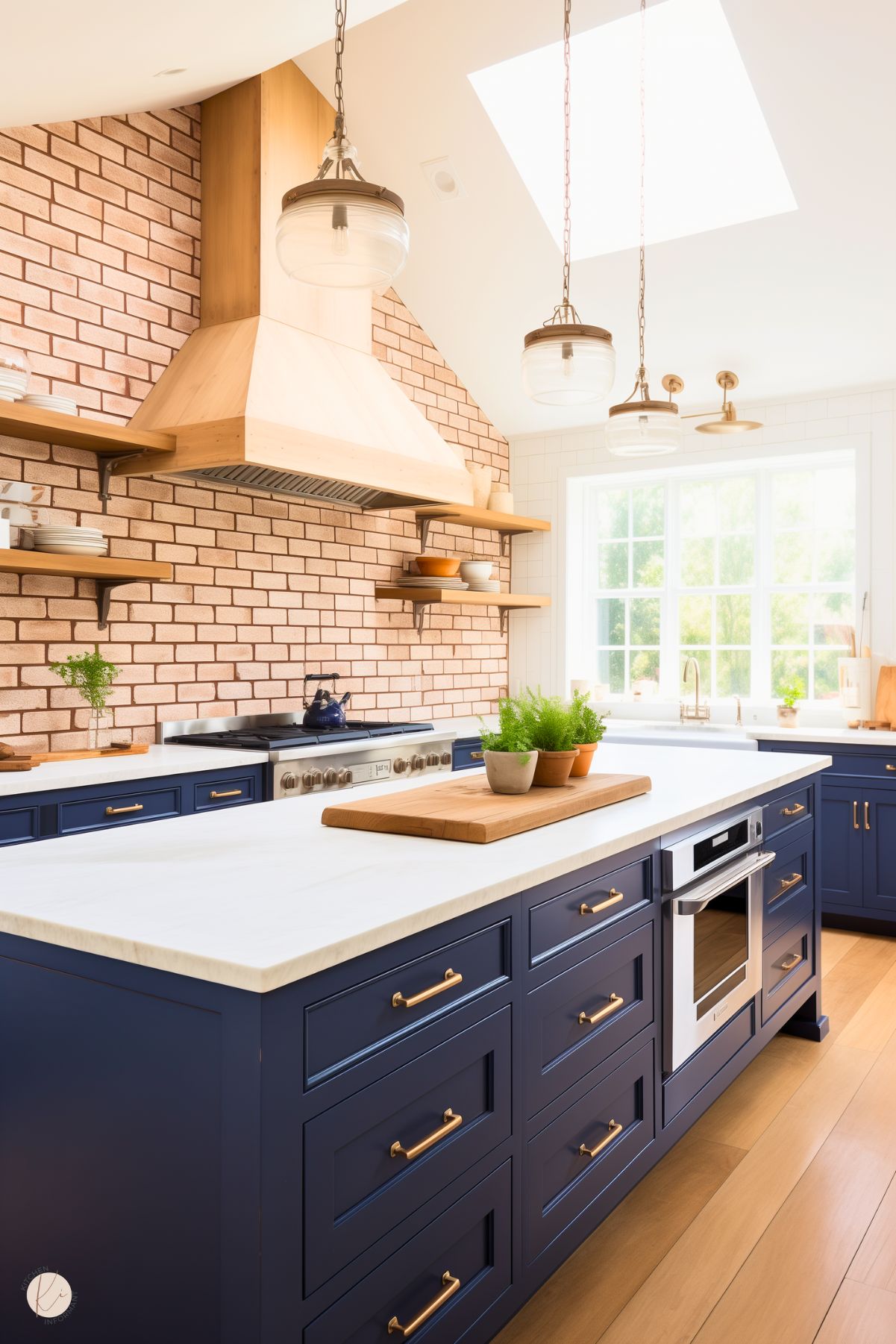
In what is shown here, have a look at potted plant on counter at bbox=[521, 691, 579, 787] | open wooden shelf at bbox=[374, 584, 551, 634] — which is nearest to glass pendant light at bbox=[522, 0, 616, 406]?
potted plant on counter at bbox=[521, 691, 579, 787]

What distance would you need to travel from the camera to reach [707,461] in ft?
18.7

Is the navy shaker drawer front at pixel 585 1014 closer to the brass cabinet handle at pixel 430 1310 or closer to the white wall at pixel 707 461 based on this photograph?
the brass cabinet handle at pixel 430 1310

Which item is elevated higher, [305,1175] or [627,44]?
[627,44]

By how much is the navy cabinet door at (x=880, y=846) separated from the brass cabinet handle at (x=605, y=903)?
290 centimetres

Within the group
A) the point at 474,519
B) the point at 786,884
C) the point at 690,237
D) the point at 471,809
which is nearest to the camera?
the point at 471,809

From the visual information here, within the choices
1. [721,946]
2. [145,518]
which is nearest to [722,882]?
[721,946]

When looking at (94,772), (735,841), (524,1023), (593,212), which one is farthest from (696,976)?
(593,212)

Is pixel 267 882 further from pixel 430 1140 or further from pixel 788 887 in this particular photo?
pixel 788 887

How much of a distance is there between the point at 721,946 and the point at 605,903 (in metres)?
0.72

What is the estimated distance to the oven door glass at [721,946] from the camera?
252 centimetres

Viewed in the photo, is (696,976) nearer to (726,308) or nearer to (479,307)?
(726,308)

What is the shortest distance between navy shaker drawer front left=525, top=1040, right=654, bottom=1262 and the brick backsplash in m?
2.47

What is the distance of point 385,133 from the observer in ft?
15.0

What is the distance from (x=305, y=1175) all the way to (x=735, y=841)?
177cm
